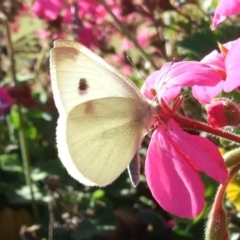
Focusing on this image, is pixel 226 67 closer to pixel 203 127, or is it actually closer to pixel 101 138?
pixel 203 127

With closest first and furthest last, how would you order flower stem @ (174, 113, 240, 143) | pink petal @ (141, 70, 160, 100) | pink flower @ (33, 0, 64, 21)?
flower stem @ (174, 113, 240, 143)
pink petal @ (141, 70, 160, 100)
pink flower @ (33, 0, 64, 21)

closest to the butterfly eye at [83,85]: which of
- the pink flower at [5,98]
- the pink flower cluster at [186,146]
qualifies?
the pink flower cluster at [186,146]

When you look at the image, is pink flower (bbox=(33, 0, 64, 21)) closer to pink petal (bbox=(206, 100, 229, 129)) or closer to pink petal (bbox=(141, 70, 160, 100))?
pink petal (bbox=(141, 70, 160, 100))

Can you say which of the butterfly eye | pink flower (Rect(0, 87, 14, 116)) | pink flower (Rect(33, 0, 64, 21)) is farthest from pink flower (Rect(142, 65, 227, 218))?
pink flower (Rect(33, 0, 64, 21))

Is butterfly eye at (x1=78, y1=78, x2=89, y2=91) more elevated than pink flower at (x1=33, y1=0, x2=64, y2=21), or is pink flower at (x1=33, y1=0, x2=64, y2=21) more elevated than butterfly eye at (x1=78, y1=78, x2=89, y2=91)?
butterfly eye at (x1=78, y1=78, x2=89, y2=91)

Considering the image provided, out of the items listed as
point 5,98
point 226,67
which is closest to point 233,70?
point 226,67

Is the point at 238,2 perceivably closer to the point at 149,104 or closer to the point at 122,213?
the point at 149,104

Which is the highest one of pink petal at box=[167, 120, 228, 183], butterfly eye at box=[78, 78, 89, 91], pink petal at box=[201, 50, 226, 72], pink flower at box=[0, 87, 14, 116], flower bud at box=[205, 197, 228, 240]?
pink petal at box=[201, 50, 226, 72]
